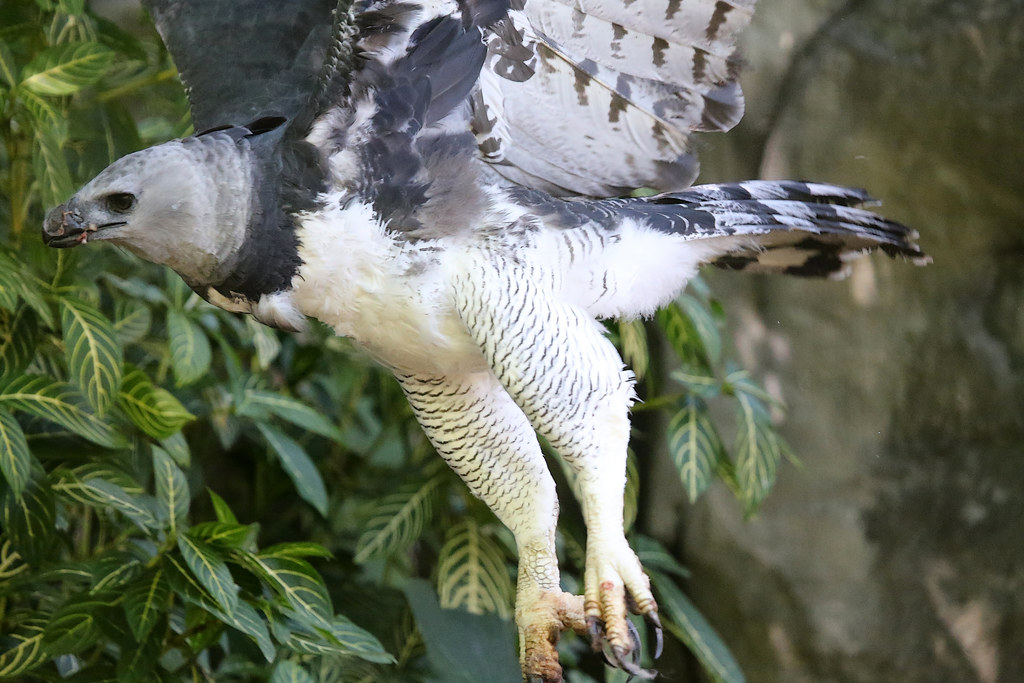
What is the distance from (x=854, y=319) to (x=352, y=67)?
5.11 feet

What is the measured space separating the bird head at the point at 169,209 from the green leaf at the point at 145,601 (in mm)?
499

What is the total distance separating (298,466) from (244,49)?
0.72m

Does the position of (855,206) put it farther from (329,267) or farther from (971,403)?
(971,403)

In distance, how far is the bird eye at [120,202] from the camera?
1.02 m

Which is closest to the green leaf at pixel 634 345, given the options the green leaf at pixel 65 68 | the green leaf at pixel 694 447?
the green leaf at pixel 694 447

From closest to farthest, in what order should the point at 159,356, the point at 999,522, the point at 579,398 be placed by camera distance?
the point at 579,398 < the point at 159,356 < the point at 999,522

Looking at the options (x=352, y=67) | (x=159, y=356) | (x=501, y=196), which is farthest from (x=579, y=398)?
(x=159, y=356)

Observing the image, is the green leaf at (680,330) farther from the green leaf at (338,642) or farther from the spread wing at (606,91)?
the green leaf at (338,642)

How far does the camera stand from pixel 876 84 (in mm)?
2176

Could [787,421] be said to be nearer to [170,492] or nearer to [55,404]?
[170,492]

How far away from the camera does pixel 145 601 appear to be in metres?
1.32

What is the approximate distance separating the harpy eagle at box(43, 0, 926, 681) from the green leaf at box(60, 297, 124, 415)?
0.30 m

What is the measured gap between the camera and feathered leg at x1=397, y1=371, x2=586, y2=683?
125 centimetres

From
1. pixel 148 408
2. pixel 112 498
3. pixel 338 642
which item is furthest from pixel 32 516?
pixel 338 642
